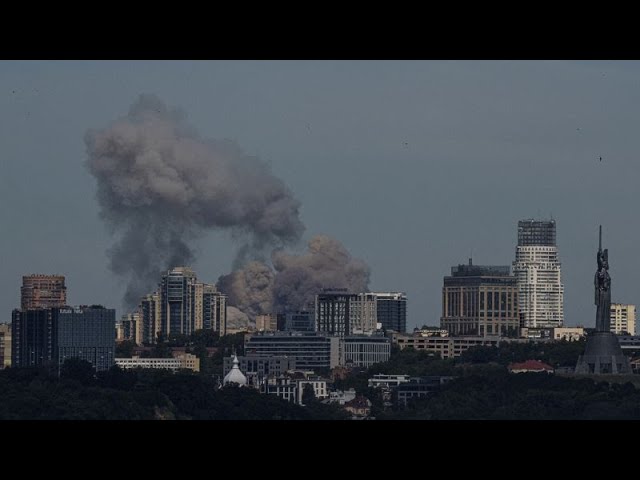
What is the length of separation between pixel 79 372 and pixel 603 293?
36.4ft

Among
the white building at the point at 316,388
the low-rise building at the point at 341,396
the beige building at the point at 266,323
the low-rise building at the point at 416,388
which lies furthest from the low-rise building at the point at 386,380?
the beige building at the point at 266,323

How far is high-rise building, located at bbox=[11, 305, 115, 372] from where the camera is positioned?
61.1 m

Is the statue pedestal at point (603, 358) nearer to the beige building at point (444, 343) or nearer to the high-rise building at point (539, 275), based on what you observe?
the beige building at point (444, 343)

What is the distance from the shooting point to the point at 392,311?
242 ft

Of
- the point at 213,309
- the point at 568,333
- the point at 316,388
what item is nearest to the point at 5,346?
the point at 213,309

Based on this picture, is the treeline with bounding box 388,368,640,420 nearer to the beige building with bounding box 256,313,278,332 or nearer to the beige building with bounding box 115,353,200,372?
the beige building with bounding box 115,353,200,372

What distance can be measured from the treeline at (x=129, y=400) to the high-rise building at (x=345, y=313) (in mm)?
25405

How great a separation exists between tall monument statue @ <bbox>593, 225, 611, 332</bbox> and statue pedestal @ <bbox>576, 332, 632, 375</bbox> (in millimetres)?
235

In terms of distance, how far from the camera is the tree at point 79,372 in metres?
45.5

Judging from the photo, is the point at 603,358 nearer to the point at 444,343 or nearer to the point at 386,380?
the point at 386,380

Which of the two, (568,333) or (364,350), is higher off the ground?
(568,333)
